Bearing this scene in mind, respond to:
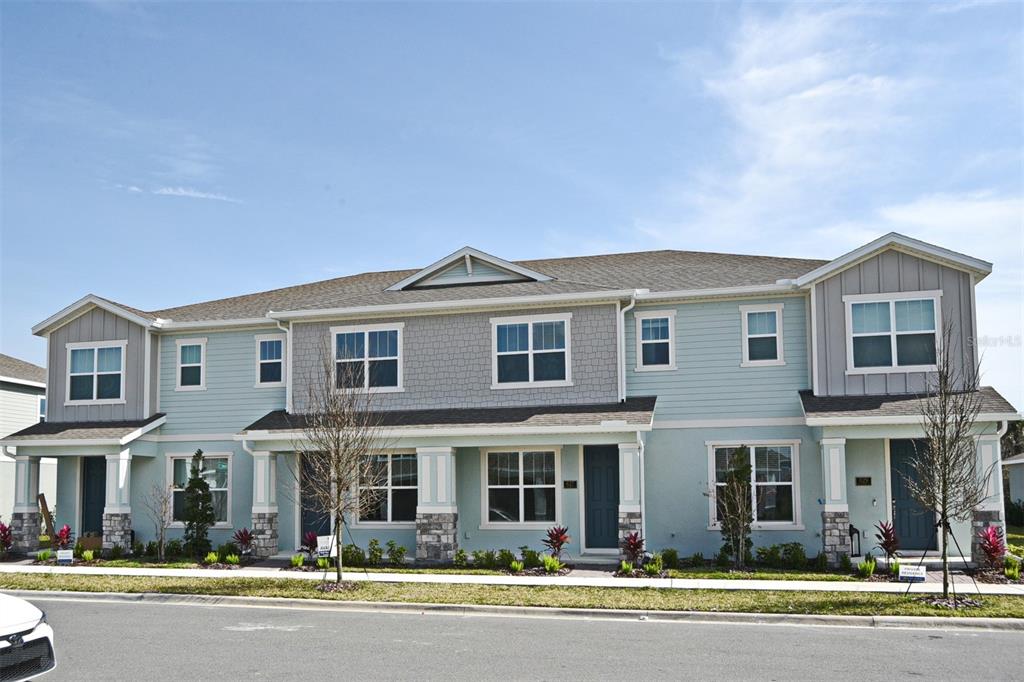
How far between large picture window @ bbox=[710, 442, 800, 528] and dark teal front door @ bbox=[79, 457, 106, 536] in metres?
15.5

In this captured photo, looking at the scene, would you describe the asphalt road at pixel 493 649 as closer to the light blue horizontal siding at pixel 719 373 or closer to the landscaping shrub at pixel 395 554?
the landscaping shrub at pixel 395 554

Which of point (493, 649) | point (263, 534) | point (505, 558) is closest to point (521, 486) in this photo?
point (505, 558)

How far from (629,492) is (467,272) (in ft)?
22.7

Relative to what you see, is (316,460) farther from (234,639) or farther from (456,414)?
(234,639)

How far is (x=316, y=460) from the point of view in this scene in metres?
18.3

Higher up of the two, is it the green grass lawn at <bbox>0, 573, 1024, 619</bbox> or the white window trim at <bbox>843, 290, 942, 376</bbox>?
the white window trim at <bbox>843, 290, 942, 376</bbox>

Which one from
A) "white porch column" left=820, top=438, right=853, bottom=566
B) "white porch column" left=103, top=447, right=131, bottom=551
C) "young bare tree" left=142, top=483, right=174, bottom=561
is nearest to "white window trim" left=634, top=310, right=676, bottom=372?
"white porch column" left=820, top=438, right=853, bottom=566

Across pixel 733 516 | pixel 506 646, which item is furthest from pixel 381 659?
pixel 733 516

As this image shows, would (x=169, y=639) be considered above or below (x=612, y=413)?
below

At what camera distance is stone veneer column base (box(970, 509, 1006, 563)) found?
57.8ft

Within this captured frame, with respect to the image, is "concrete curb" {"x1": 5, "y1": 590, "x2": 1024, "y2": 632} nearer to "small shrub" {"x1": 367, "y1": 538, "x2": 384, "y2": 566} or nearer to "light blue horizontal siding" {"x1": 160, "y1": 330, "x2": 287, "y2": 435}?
"small shrub" {"x1": 367, "y1": 538, "x2": 384, "y2": 566}

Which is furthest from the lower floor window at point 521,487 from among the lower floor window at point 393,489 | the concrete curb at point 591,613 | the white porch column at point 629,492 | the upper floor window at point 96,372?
the upper floor window at point 96,372

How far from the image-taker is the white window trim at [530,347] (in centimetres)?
2098

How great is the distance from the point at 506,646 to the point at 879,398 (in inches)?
429
